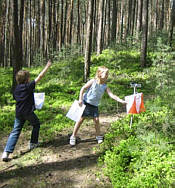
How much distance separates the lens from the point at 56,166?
4609 millimetres

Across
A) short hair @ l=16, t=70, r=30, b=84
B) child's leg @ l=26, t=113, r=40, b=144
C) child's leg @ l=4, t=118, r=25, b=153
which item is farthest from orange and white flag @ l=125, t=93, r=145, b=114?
child's leg @ l=4, t=118, r=25, b=153

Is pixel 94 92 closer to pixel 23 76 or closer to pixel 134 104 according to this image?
pixel 134 104

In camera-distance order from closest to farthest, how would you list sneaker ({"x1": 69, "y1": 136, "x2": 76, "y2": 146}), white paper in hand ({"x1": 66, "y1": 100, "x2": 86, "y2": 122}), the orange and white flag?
1. the orange and white flag
2. white paper in hand ({"x1": 66, "y1": 100, "x2": 86, "y2": 122})
3. sneaker ({"x1": 69, "y1": 136, "x2": 76, "y2": 146})

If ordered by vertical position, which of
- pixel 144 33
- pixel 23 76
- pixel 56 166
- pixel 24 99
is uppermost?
pixel 144 33

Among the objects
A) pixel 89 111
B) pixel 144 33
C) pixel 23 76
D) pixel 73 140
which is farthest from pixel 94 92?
pixel 144 33

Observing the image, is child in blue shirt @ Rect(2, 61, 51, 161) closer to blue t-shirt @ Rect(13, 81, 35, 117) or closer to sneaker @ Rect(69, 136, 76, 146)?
blue t-shirt @ Rect(13, 81, 35, 117)

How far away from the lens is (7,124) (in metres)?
7.45

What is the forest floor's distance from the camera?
13.3 ft

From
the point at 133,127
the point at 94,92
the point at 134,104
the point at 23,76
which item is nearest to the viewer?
the point at 23,76

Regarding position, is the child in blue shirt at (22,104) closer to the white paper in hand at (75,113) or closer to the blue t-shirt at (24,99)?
the blue t-shirt at (24,99)

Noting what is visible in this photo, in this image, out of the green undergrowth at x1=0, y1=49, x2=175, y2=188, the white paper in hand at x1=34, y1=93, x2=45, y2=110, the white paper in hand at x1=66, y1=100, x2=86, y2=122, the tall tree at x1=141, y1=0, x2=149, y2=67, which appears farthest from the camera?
the tall tree at x1=141, y1=0, x2=149, y2=67

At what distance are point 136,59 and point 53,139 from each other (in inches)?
363

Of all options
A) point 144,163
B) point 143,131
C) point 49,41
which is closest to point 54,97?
point 143,131

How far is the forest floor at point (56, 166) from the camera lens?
404 cm
